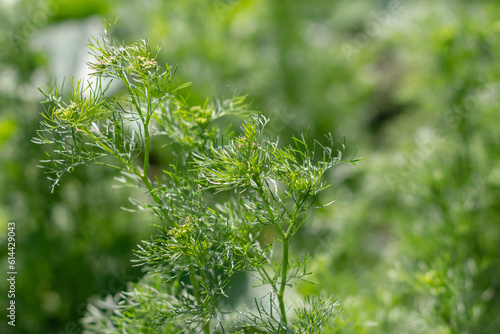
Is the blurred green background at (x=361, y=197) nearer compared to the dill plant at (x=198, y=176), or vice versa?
the dill plant at (x=198, y=176)

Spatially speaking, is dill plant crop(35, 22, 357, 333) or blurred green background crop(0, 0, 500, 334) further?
blurred green background crop(0, 0, 500, 334)

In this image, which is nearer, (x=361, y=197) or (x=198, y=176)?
(x=198, y=176)

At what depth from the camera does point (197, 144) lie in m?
0.46

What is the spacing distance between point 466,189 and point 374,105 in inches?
51.2

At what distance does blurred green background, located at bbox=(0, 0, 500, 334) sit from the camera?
76 cm

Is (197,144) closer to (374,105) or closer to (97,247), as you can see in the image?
(97,247)

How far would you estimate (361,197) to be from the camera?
4.42ft

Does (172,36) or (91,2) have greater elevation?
(91,2)

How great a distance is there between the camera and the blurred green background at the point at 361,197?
76cm

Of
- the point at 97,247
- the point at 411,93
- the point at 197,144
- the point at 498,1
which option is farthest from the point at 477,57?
the point at 97,247

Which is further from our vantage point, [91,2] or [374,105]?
[374,105]

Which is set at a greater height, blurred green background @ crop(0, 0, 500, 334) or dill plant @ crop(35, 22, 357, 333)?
blurred green background @ crop(0, 0, 500, 334)

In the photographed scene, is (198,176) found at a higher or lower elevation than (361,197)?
lower

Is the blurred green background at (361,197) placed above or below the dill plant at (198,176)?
above
